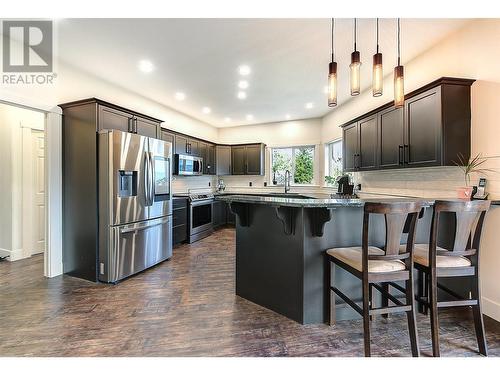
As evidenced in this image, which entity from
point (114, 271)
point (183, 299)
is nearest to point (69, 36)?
point (114, 271)

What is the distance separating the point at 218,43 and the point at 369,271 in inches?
110

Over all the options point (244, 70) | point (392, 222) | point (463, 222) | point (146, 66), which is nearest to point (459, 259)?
point (463, 222)

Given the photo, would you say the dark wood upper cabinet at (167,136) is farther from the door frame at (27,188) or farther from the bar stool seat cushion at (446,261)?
the bar stool seat cushion at (446,261)

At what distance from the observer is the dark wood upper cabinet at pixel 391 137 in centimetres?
307

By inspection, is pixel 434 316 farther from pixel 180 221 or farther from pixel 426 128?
pixel 180 221

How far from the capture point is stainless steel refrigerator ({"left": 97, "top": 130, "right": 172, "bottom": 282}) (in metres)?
3.13

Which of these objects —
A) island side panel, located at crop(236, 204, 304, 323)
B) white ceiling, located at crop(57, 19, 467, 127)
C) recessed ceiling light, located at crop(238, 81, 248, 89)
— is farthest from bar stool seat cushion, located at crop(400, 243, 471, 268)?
recessed ceiling light, located at crop(238, 81, 248, 89)

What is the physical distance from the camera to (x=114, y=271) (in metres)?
3.14

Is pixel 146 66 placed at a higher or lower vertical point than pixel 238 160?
higher

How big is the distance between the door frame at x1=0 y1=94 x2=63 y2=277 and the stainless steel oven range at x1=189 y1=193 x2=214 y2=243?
7.20ft

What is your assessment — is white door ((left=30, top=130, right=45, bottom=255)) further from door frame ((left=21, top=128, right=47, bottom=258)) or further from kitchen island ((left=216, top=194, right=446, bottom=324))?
kitchen island ((left=216, top=194, right=446, bottom=324))

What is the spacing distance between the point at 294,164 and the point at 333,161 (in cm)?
110

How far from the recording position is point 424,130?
2.71m
